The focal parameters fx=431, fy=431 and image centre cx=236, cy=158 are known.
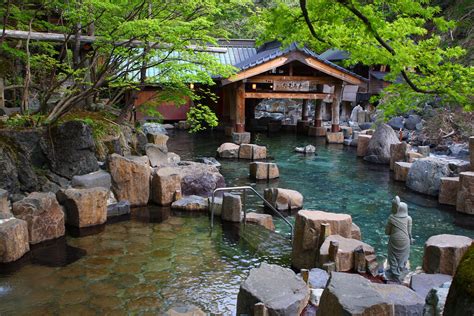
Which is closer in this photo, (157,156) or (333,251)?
(333,251)

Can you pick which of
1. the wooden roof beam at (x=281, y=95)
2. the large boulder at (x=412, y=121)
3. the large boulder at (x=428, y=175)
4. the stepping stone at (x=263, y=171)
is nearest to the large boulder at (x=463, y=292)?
the large boulder at (x=428, y=175)

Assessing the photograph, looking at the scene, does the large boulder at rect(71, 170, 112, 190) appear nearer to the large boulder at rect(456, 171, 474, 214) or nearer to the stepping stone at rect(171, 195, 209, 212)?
the stepping stone at rect(171, 195, 209, 212)

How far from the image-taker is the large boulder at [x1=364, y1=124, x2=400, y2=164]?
18.0 m

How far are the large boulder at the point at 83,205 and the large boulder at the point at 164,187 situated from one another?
176 cm

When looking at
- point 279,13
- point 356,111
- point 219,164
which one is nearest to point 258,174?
point 219,164

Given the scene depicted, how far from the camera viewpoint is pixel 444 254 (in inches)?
263

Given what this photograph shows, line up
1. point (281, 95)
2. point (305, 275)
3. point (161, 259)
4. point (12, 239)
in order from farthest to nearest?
point (281, 95), point (161, 259), point (12, 239), point (305, 275)

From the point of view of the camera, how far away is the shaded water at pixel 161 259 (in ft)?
20.5

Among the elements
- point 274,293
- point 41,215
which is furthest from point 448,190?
point 41,215

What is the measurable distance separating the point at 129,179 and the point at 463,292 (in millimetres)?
9468

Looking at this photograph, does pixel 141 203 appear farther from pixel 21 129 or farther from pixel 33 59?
pixel 33 59

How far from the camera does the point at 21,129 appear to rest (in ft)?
33.5

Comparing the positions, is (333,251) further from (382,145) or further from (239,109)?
(239,109)

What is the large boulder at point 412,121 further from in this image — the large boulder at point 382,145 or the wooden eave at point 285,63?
→ the large boulder at point 382,145
